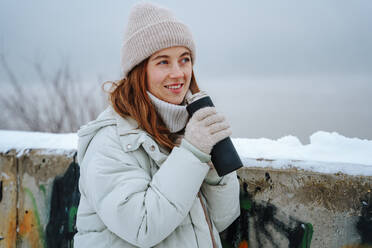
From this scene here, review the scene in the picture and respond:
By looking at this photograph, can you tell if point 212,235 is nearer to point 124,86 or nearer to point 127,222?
point 127,222

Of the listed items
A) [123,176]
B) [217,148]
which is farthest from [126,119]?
[217,148]

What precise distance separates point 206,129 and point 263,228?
36.4 inches

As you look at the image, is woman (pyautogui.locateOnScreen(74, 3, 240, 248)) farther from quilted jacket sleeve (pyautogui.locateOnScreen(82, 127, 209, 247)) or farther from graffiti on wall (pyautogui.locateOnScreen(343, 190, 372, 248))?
graffiti on wall (pyautogui.locateOnScreen(343, 190, 372, 248))

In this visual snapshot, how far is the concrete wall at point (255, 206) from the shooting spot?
1862mm

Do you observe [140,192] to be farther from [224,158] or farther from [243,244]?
[243,244]

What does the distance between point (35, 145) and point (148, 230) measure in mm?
1470

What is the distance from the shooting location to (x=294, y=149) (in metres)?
2.27

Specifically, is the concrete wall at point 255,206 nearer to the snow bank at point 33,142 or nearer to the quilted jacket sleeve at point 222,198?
the snow bank at point 33,142

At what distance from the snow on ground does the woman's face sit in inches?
26.8

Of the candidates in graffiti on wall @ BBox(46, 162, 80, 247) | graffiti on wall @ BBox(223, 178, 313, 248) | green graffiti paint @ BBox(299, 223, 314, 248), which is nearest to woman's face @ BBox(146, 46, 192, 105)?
graffiti on wall @ BBox(223, 178, 313, 248)

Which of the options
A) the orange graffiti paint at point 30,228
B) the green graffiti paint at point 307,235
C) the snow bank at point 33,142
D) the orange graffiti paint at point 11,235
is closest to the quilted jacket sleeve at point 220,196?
the green graffiti paint at point 307,235

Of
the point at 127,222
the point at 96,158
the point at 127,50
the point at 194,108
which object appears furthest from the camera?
the point at 127,50

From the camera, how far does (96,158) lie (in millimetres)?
1470

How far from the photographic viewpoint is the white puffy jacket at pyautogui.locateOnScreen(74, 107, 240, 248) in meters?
1.37
